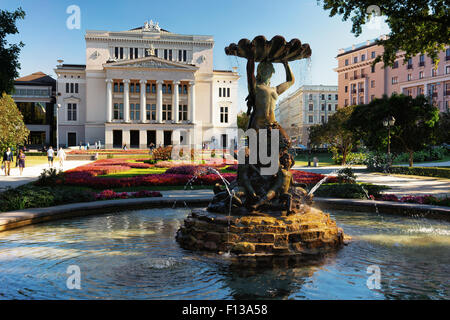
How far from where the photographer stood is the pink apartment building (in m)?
62.4

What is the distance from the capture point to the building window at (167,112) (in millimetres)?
69438

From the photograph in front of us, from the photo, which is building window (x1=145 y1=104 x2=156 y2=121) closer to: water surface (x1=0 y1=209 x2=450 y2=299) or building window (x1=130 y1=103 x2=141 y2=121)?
building window (x1=130 y1=103 x2=141 y2=121)

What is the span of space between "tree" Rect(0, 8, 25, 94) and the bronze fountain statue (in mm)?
12362

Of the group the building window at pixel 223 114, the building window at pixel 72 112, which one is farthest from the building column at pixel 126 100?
the building window at pixel 223 114

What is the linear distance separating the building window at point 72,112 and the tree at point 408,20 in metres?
60.5

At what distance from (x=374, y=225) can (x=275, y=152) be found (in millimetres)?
3571

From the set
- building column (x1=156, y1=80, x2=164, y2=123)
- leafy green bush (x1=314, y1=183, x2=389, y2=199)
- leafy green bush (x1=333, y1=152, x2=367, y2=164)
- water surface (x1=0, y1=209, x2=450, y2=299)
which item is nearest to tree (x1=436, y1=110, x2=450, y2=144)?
leafy green bush (x1=333, y1=152, x2=367, y2=164)

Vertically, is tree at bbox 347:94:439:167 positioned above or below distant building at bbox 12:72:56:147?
below

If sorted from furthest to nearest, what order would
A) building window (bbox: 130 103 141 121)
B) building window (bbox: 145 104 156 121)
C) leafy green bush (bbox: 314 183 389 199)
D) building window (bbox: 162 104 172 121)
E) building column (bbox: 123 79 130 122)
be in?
1. building window (bbox: 162 104 172 121)
2. building window (bbox: 145 104 156 121)
3. building window (bbox: 130 103 141 121)
4. building column (bbox: 123 79 130 122)
5. leafy green bush (bbox: 314 183 389 199)

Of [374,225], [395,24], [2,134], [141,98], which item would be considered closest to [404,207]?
[374,225]

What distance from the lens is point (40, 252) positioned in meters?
6.48

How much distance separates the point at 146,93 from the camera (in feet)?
224

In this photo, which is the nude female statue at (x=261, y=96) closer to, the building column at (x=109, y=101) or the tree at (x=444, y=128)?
the tree at (x=444, y=128)
